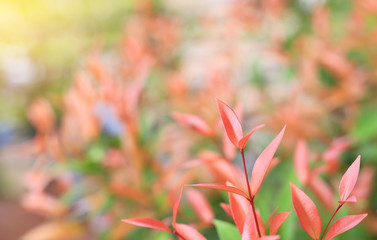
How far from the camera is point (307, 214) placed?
302 millimetres

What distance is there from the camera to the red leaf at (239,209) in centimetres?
32

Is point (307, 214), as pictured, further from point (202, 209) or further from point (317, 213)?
point (202, 209)

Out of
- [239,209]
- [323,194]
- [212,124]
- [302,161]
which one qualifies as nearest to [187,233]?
[239,209]

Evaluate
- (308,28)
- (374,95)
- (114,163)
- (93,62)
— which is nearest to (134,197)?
(114,163)

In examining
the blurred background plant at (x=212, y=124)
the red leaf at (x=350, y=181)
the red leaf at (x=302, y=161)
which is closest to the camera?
the red leaf at (x=350, y=181)

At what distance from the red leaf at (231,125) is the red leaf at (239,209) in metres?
0.06

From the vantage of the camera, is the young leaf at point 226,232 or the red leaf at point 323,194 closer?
the young leaf at point 226,232

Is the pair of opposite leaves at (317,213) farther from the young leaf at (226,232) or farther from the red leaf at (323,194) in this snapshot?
the red leaf at (323,194)

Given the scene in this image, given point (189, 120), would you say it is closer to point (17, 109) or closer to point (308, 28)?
point (308, 28)

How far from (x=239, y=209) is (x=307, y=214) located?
0.19 feet

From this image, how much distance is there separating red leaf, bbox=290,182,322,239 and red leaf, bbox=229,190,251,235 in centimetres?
4

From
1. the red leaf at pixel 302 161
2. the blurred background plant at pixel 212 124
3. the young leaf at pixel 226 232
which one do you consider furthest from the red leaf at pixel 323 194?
the young leaf at pixel 226 232

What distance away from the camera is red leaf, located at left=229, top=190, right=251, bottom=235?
32 cm

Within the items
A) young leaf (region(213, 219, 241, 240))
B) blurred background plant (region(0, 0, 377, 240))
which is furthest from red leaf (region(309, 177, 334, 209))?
young leaf (region(213, 219, 241, 240))
